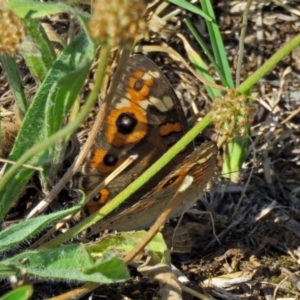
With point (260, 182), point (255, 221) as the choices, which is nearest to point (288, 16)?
point (260, 182)

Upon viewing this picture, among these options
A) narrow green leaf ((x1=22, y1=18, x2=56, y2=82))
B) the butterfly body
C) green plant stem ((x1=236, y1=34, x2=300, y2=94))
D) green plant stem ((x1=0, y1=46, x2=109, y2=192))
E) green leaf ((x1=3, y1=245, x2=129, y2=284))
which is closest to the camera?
green plant stem ((x1=0, y1=46, x2=109, y2=192))

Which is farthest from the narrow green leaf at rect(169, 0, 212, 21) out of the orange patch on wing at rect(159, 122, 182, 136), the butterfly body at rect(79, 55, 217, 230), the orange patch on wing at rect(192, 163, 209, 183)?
the orange patch on wing at rect(192, 163, 209, 183)

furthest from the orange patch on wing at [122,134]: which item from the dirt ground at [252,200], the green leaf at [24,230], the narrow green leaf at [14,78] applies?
the green leaf at [24,230]

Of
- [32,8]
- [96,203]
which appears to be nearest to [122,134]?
[96,203]

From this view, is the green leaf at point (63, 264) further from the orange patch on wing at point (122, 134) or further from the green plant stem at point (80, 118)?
the orange patch on wing at point (122, 134)

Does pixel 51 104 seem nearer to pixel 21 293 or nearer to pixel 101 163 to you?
pixel 101 163

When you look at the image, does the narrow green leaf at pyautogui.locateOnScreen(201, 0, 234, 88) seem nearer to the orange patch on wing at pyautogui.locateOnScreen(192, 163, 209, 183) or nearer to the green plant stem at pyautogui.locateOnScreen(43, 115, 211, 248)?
the orange patch on wing at pyautogui.locateOnScreen(192, 163, 209, 183)

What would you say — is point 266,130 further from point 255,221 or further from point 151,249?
point 151,249
